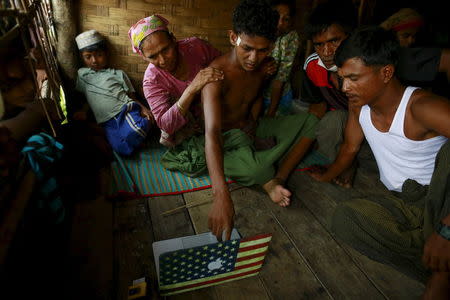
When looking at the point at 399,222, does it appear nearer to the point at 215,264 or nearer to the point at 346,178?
the point at 346,178

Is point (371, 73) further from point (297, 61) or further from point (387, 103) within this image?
point (297, 61)

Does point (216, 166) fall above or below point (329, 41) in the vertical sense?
below

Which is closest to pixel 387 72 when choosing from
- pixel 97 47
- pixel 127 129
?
pixel 127 129

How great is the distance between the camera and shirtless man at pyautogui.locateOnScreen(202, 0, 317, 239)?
142cm

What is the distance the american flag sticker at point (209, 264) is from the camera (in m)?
1.08

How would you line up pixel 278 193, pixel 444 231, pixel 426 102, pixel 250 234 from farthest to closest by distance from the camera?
pixel 278 193 → pixel 250 234 → pixel 426 102 → pixel 444 231

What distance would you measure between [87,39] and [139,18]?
503 mm

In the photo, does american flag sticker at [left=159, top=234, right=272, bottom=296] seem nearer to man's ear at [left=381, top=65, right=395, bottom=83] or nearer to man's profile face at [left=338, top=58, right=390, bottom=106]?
man's profile face at [left=338, top=58, right=390, bottom=106]

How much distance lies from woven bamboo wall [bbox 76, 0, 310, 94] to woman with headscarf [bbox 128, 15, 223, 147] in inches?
28.0

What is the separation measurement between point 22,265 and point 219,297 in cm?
78

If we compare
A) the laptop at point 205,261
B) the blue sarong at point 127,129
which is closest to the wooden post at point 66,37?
the blue sarong at point 127,129

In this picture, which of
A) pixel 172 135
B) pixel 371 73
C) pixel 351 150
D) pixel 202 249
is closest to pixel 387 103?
pixel 371 73

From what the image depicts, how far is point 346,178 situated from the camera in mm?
2074

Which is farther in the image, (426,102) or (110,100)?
(110,100)
